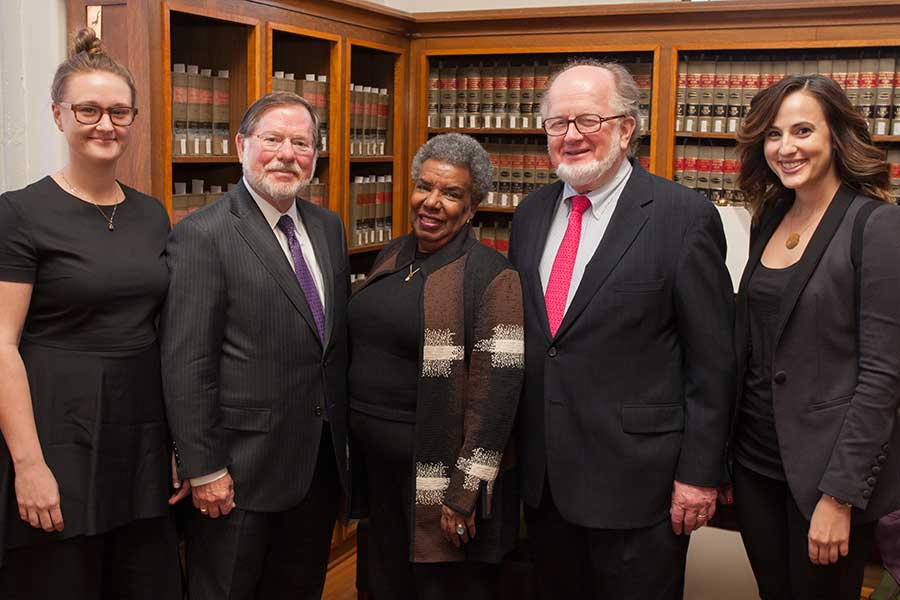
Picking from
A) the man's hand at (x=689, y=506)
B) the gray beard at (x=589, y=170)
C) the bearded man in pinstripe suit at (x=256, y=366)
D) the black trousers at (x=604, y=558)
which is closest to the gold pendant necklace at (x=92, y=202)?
the bearded man in pinstripe suit at (x=256, y=366)

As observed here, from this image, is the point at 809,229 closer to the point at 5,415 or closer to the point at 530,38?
the point at 5,415

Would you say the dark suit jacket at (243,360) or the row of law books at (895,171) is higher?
the row of law books at (895,171)

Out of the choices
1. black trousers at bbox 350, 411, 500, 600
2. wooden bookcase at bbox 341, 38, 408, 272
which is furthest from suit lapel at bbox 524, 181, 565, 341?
wooden bookcase at bbox 341, 38, 408, 272

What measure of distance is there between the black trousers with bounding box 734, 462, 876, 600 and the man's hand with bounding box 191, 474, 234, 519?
1.25m

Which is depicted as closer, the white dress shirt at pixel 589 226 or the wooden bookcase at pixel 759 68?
the white dress shirt at pixel 589 226

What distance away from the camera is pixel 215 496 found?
2.21m

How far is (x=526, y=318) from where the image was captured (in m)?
2.31

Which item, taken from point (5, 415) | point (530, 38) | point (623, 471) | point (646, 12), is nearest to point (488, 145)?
point (530, 38)

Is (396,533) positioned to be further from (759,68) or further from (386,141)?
(759,68)

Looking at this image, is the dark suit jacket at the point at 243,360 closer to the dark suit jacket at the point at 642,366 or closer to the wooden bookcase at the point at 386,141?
the dark suit jacket at the point at 642,366

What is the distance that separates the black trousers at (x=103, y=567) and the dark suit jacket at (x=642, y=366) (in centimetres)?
101

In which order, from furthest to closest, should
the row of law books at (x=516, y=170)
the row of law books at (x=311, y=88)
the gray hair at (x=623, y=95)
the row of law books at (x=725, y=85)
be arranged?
the row of law books at (x=516, y=170) < the row of law books at (x=725, y=85) < the row of law books at (x=311, y=88) < the gray hair at (x=623, y=95)

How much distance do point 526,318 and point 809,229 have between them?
0.71m

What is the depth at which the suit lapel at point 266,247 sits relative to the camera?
226 centimetres
